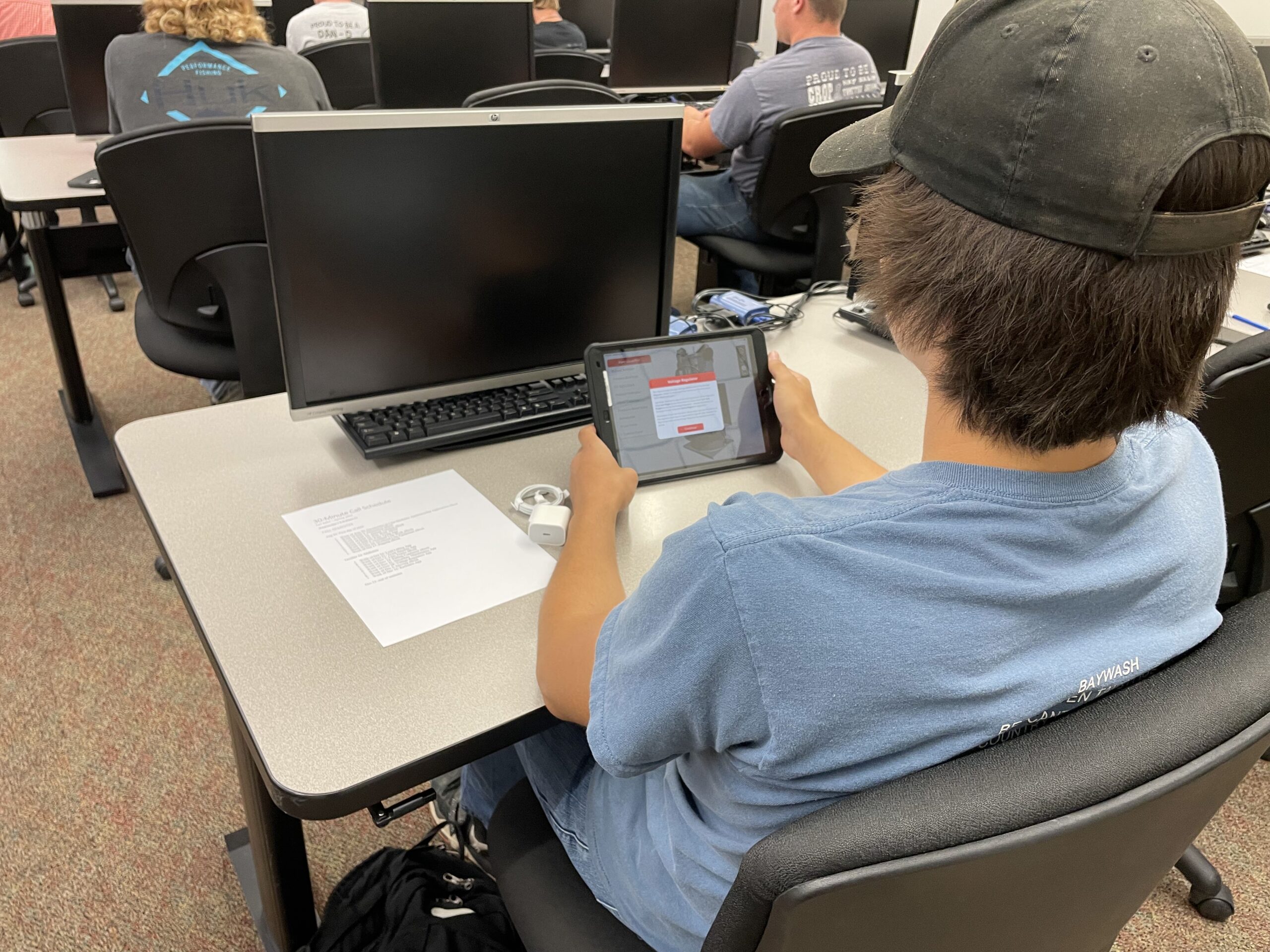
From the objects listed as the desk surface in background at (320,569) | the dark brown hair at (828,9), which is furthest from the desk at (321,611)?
the dark brown hair at (828,9)

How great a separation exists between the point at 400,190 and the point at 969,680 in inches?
33.5

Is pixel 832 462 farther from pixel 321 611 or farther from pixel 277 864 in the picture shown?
pixel 277 864

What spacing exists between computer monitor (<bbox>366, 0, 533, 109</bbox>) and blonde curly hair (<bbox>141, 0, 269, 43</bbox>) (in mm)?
709

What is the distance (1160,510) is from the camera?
2.04 ft

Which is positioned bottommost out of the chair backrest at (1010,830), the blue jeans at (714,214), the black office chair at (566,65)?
the blue jeans at (714,214)

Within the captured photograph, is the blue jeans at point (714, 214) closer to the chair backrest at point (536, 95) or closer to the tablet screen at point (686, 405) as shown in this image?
the chair backrest at point (536, 95)

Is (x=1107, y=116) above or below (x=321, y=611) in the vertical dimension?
above

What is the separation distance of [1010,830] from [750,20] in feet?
20.2

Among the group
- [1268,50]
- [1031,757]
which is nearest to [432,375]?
[1031,757]

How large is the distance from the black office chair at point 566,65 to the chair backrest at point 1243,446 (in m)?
2.93

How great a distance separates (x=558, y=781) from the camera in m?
0.93

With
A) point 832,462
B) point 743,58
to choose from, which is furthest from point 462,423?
point 743,58

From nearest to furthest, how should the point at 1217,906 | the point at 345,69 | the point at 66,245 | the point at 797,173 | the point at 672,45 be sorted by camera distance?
the point at 1217,906 < the point at 66,245 < the point at 797,173 < the point at 345,69 < the point at 672,45

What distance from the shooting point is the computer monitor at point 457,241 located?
1029 mm
